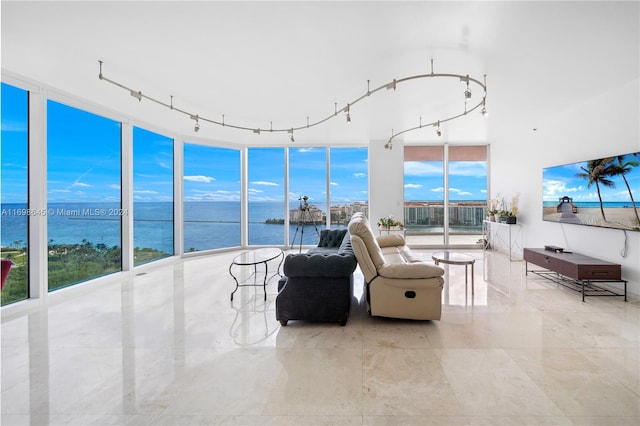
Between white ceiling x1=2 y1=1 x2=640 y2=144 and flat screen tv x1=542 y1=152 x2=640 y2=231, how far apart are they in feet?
3.33

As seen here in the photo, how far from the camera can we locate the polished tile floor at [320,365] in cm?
163

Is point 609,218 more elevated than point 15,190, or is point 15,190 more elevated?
point 15,190

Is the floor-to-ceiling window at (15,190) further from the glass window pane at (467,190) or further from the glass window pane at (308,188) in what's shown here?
the glass window pane at (467,190)

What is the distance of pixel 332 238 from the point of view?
15.7ft

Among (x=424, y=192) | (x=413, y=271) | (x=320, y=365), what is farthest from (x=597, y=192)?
(x=320, y=365)

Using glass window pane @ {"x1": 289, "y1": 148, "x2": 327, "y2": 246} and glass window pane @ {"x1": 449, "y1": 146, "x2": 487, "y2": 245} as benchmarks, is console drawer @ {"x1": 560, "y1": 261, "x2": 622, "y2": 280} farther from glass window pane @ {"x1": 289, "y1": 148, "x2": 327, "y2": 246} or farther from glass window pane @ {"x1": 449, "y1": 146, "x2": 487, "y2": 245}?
glass window pane @ {"x1": 289, "y1": 148, "x2": 327, "y2": 246}

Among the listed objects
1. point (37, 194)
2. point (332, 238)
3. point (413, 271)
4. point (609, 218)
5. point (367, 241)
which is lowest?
point (413, 271)

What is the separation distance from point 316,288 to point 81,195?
3.95 metres

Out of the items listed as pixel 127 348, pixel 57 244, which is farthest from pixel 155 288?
pixel 127 348

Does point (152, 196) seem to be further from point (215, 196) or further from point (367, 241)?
point (367, 241)

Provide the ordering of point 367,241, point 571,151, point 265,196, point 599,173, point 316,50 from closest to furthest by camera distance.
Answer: point 316,50
point 367,241
point 599,173
point 571,151
point 265,196

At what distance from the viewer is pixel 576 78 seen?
327 cm

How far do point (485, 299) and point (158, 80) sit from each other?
472cm

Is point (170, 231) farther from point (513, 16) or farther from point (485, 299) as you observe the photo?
point (513, 16)
